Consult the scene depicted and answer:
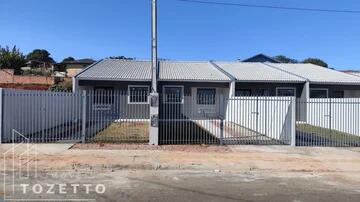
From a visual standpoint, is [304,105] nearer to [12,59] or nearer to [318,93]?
[318,93]

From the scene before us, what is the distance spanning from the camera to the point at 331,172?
41.7 ft

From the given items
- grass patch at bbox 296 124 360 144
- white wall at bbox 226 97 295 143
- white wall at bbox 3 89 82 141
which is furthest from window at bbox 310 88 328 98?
white wall at bbox 3 89 82 141

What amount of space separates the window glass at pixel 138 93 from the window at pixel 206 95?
354cm

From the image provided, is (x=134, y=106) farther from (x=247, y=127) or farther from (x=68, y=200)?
(x=68, y=200)

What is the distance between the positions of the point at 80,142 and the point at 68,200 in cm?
875

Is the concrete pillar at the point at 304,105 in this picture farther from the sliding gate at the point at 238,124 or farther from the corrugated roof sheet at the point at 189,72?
the corrugated roof sheet at the point at 189,72

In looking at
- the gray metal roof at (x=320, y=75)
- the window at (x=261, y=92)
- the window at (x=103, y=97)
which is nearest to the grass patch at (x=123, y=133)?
the window at (x=103, y=97)

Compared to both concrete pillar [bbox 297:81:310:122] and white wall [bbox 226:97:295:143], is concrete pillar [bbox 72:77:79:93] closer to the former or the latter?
white wall [bbox 226:97:295:143]

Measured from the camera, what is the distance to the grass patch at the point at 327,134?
777 inches

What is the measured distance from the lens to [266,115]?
21.0 meters

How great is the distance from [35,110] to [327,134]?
13.7 meters

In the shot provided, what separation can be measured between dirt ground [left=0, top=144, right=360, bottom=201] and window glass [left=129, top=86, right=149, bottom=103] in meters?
13.4

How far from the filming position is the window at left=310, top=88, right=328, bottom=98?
3191 centimetres

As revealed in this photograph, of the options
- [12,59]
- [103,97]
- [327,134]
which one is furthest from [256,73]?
[12,59]
